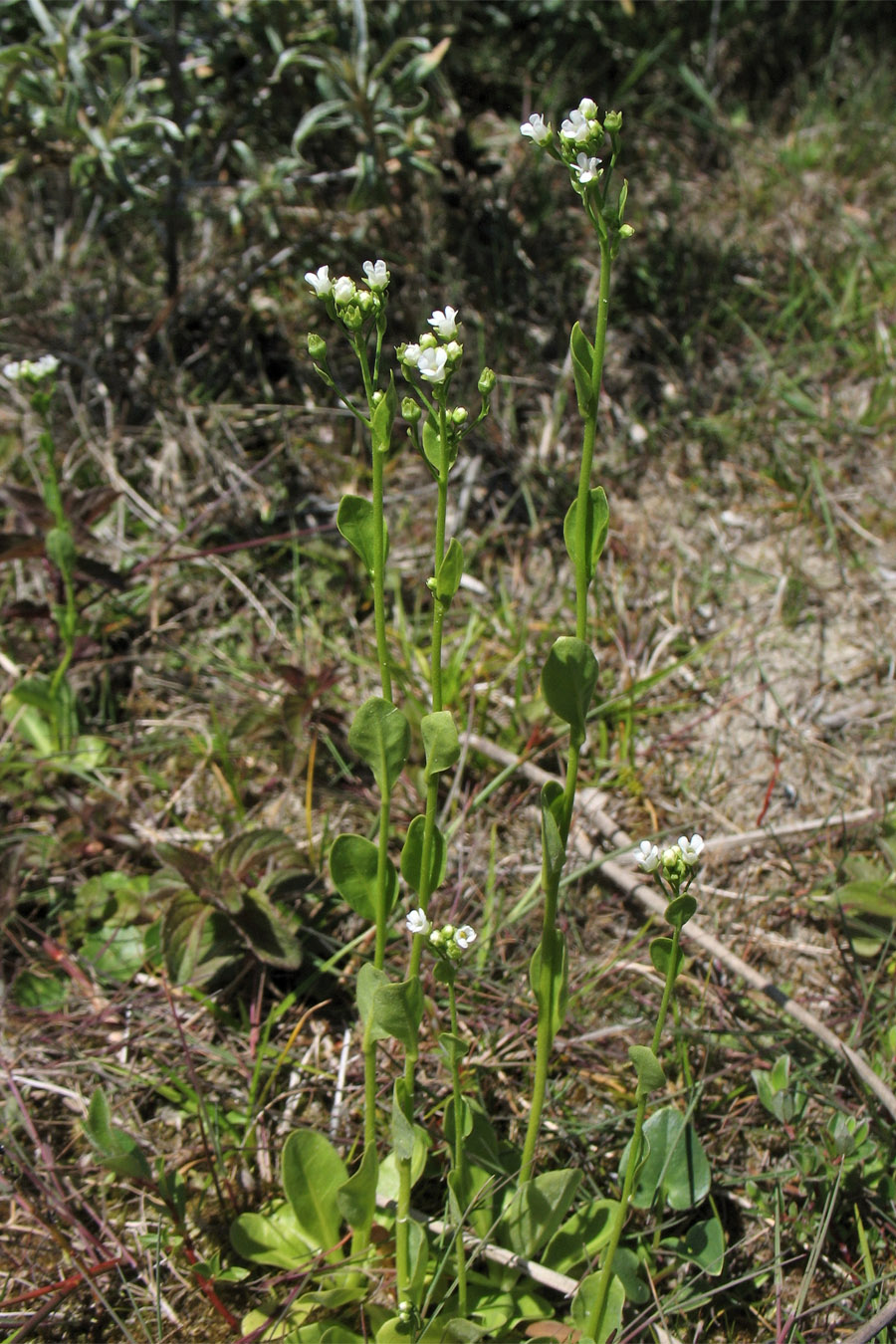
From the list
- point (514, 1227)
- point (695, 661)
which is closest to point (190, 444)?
point (695, 661)

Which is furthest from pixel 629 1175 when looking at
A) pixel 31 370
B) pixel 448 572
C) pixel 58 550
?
pixel 31 370

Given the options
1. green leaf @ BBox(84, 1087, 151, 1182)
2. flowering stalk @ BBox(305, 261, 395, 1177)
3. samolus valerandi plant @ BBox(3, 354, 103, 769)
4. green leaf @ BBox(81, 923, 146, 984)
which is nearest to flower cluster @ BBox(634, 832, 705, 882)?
flowering stalk @ BBox(305, 261, 395, 1177)

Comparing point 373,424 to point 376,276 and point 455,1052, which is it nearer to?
point 376,276

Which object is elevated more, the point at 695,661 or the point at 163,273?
the point at 163,273

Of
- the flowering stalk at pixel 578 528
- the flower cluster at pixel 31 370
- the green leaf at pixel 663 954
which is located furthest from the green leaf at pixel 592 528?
the flower cluster at pixel 31 370

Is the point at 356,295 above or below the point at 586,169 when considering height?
below

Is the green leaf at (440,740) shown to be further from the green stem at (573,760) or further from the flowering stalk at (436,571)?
the green stem at (573,760)

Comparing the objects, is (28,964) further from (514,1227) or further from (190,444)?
(190,444)
